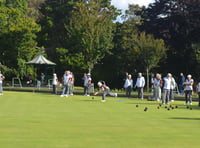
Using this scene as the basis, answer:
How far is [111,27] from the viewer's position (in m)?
54.0

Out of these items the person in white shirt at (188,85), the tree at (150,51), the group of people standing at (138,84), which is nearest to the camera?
the person in white shirt at (188,85)

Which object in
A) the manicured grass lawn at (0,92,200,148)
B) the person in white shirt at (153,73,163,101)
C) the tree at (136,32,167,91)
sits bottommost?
the manicured grass lawn at (0,92,200,148)

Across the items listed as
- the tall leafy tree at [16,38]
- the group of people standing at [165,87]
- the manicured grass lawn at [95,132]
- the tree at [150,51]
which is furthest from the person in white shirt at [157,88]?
the tall leafy tree at [16,38]

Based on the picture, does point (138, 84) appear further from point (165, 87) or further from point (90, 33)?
point (90, 33)

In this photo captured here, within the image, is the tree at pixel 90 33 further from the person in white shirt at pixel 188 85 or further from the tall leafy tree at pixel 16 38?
the person in white shirt at pixel 188 85

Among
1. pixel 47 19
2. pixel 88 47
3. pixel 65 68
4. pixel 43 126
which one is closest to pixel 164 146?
pixel 43 126

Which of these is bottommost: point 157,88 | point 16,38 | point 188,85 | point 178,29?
point 157,88

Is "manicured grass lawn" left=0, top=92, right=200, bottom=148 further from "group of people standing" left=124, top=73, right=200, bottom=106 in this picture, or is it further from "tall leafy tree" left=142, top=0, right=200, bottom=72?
"tall leafy tree" left=142, top=0, right=200, bottom=72

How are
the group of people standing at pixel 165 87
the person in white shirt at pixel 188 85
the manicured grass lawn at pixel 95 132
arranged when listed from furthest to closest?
1. the person in white shirt at pixel 188 85
2. the group of people standing at pixel 165 87
3. the manicured grass lawn at pixel 95 132

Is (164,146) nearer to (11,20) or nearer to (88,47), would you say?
(88,47)

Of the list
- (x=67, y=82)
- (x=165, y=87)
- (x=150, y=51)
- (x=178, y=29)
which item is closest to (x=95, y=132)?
(x=165, y=87)

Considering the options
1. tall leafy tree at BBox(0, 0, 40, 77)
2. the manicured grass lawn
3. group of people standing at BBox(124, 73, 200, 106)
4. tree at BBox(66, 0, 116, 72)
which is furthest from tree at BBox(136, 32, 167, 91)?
the manicured grass lawn

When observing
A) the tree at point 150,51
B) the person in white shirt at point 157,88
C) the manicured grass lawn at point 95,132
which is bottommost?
the manicured grass lawn at point 95,132

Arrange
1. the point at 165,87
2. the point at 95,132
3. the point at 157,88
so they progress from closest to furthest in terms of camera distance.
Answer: the point at 95,132 → the point at 165,87 → the point at 157,88
